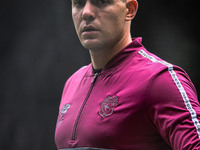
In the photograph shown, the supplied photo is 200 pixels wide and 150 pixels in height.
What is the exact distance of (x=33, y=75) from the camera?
2.27 m

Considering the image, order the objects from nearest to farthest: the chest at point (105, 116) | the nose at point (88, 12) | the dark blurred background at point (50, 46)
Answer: the chest at point (105, 116) → the nose at point (88, 12) → the dark blurred background at point (50, 46)

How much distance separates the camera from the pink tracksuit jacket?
957 mm

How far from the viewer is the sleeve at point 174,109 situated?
0.92 meters

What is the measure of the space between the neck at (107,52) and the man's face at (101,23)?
2 cm

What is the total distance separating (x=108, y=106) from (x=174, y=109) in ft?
0.70

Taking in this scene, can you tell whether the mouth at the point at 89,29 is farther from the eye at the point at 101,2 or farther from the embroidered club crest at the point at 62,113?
the embroidered club crest at the point at 62,113

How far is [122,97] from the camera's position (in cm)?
108

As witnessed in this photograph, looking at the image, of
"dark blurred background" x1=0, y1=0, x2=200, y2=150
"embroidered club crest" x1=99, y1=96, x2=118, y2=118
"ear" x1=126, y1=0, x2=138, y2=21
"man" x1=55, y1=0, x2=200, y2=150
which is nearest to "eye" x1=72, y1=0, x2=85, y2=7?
"man" x1=55, y1=0, x2=200, y2=150

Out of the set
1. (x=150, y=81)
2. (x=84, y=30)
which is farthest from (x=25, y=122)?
(x=150, y=81)

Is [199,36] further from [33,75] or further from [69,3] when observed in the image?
[33,75]

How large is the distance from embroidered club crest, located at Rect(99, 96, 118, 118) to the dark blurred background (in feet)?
3.78

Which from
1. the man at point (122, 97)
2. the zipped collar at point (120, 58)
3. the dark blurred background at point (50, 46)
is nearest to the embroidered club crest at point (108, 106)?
the man at point (122, 97)

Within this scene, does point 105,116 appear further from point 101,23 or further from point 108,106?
point 101,23

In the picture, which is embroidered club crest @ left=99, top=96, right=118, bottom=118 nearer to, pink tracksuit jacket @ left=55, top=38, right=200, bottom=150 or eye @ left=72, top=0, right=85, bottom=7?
pink tracksuit jacket @ left=55, top=38, right=200, bottom=150
